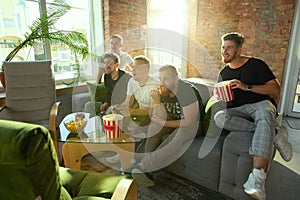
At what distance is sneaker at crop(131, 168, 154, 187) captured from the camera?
1.81 m

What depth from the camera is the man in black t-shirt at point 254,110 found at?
146 cm

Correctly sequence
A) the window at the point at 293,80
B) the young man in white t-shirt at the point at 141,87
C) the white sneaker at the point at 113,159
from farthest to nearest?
the window at the point at 293,80, the white sneaker at the point at 113,159, the young man in white t-shirt at the point at 141,87

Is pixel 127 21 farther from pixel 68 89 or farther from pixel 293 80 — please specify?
pixel 293 80

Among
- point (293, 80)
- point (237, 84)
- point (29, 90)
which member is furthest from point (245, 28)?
point (29, 90)

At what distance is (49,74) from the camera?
7.95ft

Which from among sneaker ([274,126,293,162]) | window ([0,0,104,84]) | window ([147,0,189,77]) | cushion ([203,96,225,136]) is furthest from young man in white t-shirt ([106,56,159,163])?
window ([147,0,189,77])

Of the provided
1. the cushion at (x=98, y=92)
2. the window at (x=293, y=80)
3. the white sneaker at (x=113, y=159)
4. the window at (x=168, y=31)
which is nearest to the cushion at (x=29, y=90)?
the cushion at (x=98, y=92)

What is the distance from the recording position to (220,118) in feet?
5.90

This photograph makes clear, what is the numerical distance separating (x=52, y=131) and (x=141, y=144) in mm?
733

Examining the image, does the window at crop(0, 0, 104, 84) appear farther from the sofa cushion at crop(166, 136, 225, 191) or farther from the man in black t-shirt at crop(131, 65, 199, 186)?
the sofa cushion at crop(166, 136, 225, 191)

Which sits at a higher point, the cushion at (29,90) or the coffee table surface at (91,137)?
the cushion at (29,90)

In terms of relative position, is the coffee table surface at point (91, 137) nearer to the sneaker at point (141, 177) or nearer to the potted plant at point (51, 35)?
the sneaker at point (141, 177)

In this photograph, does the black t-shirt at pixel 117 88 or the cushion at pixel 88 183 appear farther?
the black t-shirt at pixel 117 88

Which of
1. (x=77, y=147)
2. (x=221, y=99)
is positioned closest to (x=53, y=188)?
(x=77, y=147)
